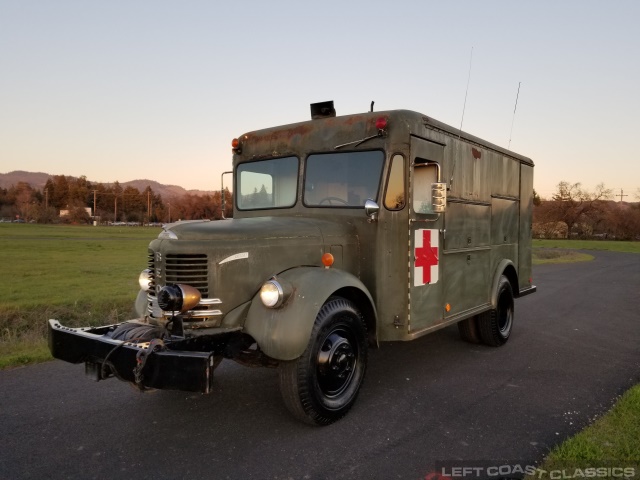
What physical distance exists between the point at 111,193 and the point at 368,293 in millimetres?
132725

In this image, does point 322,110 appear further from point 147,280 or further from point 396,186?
point 147,280

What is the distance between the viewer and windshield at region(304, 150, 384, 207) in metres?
4.63

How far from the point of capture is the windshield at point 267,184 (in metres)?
5.07

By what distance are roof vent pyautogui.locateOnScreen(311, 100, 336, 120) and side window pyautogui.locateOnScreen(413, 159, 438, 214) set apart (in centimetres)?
113

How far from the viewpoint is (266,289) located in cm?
364

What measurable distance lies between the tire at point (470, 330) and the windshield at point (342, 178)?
9.91 ft

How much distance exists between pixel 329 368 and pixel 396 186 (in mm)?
1853

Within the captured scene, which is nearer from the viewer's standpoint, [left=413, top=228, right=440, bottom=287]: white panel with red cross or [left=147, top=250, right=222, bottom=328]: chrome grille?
[left=147, top=250, right=222, bottom=328]: chrome grille

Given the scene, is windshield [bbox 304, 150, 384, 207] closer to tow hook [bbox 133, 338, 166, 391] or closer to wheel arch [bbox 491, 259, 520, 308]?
tow hook [bbox 133, 338, 166, 391]

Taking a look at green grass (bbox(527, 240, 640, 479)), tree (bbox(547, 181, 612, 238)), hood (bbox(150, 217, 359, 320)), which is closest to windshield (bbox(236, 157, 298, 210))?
hood (bbox(150, 217, 359, 320))

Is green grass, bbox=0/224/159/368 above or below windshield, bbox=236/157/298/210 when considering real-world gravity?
below

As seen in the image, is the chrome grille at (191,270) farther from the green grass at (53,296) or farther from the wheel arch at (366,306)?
the green grass at (53,296)

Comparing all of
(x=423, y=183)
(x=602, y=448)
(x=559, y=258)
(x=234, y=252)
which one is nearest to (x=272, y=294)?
(x=234, y=252)

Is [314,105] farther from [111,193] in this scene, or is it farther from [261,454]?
[111,193]
